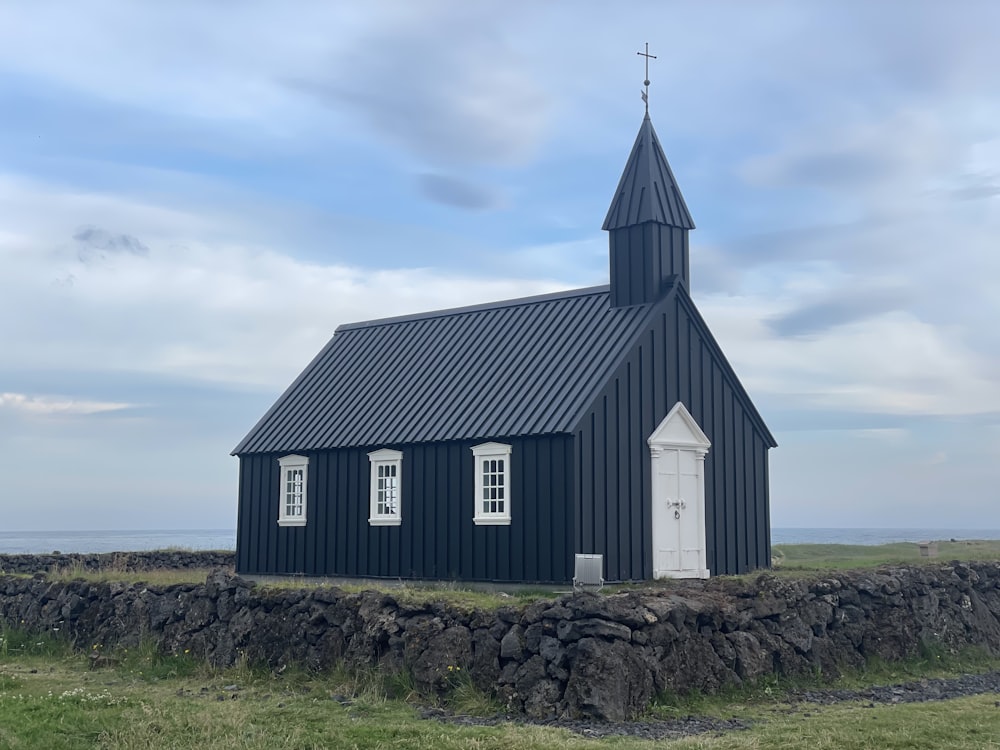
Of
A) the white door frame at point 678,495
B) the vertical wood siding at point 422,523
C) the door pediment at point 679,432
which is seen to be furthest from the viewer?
the door pediment at point 679,432

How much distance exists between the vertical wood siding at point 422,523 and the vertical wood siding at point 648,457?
28.2 inches

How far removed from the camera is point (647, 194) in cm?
2638

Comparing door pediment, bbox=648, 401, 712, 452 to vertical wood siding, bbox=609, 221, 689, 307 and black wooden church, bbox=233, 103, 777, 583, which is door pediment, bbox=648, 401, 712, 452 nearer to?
black wooden church, bbox=233, 103, 777, 583

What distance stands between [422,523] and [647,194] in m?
9.56

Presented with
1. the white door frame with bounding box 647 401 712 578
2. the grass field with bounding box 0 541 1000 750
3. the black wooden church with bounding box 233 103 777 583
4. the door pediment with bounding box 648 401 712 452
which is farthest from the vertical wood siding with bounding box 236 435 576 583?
the grass field with bounding box 0 541 1000 750

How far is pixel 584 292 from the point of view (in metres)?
27.3

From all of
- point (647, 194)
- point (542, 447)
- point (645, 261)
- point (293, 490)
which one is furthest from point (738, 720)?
point (293, 490)

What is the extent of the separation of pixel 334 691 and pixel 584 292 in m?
13.0

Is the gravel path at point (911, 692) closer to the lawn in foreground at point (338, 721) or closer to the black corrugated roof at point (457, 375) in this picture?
the lawn in foreground at point (338, 721)

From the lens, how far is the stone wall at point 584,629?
16.4 m

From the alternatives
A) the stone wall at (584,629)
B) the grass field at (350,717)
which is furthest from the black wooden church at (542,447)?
the grass field at (350,717)

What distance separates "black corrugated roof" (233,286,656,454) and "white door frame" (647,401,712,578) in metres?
2.30

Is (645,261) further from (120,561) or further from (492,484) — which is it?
(120,561)

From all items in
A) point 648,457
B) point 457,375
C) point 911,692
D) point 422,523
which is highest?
point 457,375
